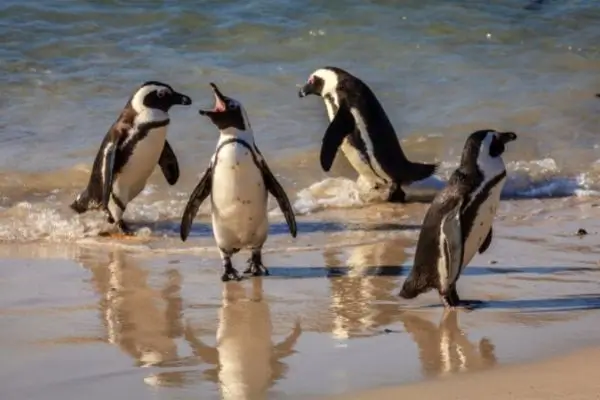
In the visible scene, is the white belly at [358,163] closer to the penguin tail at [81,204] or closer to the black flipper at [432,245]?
the penguin tail at [81,204]

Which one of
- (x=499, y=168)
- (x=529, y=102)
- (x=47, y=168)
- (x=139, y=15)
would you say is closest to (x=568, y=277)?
(x=499, y=168)

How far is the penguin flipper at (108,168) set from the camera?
7.37m

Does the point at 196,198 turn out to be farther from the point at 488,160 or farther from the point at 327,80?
the point at 327,80

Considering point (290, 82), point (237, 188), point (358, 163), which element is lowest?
point (358, 163)

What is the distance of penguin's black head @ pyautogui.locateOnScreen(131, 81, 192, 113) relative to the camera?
7594mm

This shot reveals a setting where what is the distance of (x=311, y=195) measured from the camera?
8188 millimetres

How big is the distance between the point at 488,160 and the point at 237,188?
1.22m

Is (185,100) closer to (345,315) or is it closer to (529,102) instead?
(345,315)

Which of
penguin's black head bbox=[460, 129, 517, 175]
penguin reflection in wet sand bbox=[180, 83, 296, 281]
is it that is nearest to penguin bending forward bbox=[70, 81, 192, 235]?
penguin reflection in wet sand bbox=[180, 83, 296, 281]

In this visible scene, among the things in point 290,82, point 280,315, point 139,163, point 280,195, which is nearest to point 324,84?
point 139,163

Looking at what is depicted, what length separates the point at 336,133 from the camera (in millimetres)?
8133

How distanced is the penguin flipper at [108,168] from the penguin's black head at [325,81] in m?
1.60

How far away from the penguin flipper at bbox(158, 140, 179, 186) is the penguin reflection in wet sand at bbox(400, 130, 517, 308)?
2688mm

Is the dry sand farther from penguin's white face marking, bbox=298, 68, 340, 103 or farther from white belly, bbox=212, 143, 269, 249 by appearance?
penguin's white face marking, bbox=298, 68, 340, 103
